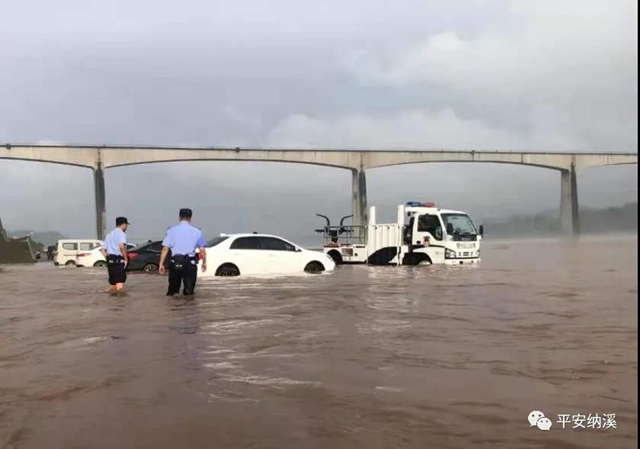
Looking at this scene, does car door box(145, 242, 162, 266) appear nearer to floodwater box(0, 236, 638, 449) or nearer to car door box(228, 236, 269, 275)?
car door box(228, 236, 269, 275)

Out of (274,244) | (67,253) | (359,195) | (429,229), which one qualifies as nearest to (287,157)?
(359,195)

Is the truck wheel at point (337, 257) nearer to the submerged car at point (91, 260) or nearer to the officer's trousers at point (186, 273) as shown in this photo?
the submerged car at point (91, 260)

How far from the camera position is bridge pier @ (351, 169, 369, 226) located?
63562mm

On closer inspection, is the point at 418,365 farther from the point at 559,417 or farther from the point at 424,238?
the point at 424,238

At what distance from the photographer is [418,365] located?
543 cm

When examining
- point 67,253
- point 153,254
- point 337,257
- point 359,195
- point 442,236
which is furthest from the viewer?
point 359,195

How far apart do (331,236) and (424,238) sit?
218 inches

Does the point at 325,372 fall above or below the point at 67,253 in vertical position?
Answer: below

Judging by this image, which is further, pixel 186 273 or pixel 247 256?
pixel 247 256

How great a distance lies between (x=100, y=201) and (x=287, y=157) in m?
18.3

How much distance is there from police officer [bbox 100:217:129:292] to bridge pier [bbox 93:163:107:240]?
48.3 meters

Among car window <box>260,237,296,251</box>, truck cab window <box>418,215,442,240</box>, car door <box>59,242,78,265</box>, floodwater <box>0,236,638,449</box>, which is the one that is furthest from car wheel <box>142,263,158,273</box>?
car door <box>59,242,78,265</box>

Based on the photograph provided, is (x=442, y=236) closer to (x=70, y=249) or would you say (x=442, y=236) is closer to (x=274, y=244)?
(x=274, y=244)

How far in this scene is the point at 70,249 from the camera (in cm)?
3052
